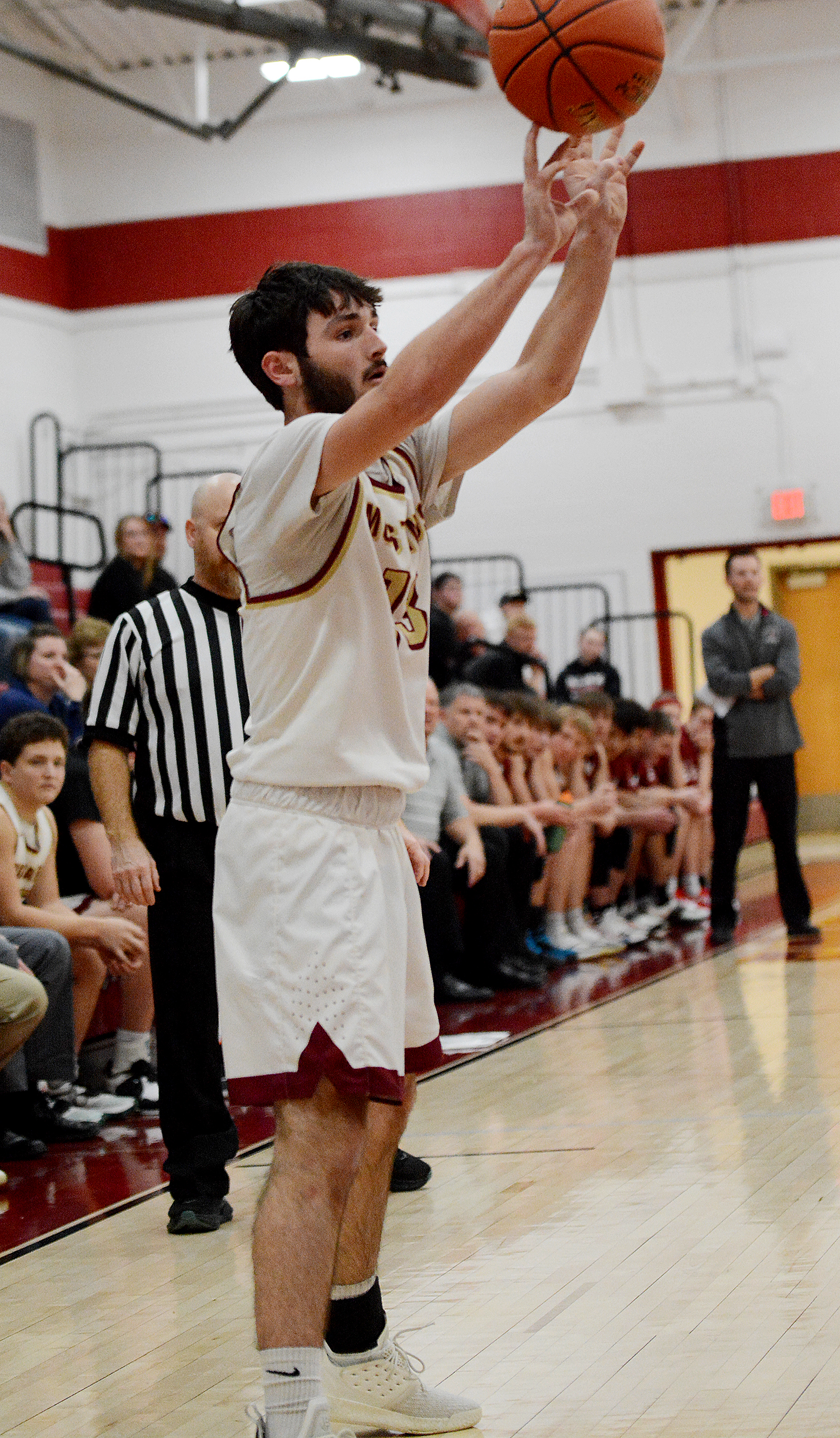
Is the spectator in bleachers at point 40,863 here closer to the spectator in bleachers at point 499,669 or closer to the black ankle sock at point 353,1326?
the black ankle sock at point 353,1326

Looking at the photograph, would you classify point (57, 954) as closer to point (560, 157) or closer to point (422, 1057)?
point (422, 1057)

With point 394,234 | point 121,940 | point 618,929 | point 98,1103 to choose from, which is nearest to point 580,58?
point 121,940

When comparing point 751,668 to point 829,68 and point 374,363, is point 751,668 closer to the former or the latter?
point 374,363

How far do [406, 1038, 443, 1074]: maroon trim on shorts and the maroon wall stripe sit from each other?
40.4ft

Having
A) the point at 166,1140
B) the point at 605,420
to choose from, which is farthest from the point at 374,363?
the point at 605,420

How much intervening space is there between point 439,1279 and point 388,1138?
0.76 m

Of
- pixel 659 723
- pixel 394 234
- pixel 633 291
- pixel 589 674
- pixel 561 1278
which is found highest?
pixel 394 234

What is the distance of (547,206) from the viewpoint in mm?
2088

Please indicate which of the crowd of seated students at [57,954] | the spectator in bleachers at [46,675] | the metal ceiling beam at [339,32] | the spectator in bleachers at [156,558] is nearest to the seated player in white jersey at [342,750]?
the crowd of seated students at [57,954]

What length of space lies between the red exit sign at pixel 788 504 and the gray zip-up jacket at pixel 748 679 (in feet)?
19.8

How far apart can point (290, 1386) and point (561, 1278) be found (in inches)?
39.1

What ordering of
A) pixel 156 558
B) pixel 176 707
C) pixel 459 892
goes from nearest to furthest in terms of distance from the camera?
pixel 176 707 → pixel 459 892 → pixel 156 558

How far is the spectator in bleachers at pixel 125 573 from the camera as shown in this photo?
909 cm

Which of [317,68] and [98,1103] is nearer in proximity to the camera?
[98,1103]
